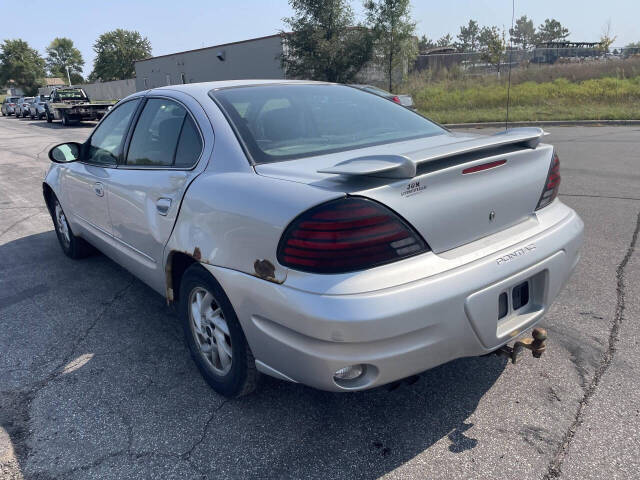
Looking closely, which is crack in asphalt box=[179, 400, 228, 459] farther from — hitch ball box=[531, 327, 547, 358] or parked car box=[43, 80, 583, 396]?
hitch ball box=[531, 327, 547, 358]

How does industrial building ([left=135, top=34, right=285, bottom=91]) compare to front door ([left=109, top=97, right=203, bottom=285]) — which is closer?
front door ([left=109, top=97, right=203, bottom=285])

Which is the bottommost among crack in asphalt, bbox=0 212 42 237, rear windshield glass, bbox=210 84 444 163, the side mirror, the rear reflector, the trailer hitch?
crack in asphalt, bbox=0 212 42 237

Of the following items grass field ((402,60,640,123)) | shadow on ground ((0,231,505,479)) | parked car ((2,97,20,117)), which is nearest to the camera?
shadow on ground ((0,231,505,479))

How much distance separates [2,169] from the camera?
38.8ft

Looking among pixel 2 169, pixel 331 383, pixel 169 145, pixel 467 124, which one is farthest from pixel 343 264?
pixel 467 124

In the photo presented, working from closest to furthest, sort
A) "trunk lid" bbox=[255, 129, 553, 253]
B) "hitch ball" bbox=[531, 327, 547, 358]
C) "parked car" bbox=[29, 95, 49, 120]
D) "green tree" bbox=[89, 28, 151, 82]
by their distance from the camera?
1. "trunk lid" bbox=[255, 129, 553, 253]
2. "hitch ball" bbox=[531, 327, 547, 358]
3. "parked car" bbox=[29, 95, 49, 120]
4. "green tree" bbox=[89, 28, 151, 82]

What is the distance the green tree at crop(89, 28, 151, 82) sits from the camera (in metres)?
80.0

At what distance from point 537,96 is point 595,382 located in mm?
20758

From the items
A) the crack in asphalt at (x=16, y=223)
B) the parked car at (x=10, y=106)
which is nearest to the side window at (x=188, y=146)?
the crack in asphalt at (x=16, y=223)

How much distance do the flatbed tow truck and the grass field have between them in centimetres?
1456

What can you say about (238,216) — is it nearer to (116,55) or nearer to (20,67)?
(116,55)

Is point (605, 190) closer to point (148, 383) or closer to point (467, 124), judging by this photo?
point (148, 383)

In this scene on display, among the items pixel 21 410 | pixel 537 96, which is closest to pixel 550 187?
pixel 21 410

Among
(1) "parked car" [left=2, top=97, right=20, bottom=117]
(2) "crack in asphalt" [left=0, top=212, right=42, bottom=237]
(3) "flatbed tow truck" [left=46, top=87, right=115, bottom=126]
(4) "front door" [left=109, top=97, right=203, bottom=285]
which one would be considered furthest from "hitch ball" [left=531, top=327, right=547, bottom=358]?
(1) "parked car" [left=2, top=97, right=20, bottom=117]
